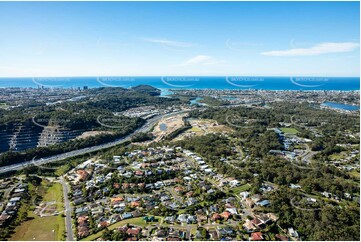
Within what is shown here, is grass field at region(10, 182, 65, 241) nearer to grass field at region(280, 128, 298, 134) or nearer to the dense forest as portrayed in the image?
the dense forest

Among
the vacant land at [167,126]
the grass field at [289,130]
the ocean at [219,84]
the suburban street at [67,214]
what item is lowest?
the suburban street at [67,214]

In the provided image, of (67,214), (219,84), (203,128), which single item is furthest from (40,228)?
(219,84)

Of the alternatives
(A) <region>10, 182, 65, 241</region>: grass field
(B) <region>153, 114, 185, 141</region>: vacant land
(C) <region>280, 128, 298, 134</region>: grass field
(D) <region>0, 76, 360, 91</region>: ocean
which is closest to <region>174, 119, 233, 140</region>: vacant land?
(B) <region>153, 114, 185, 141</region>: vacant land

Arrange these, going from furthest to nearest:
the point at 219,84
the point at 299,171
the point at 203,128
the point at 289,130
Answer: the point at 219,84 → the point at 203,128 → the point at 289,130 → the point at 299,171

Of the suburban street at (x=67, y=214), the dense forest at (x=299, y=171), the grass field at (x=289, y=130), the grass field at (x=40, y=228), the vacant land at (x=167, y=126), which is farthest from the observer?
the grass field at (x=289, y=130)

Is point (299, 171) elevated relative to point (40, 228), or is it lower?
elevated

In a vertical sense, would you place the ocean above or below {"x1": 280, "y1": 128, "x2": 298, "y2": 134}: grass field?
above

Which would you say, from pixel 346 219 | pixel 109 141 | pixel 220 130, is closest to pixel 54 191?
pixel 109 141

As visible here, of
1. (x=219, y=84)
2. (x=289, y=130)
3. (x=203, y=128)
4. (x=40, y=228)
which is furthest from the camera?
(x=219, y=84)

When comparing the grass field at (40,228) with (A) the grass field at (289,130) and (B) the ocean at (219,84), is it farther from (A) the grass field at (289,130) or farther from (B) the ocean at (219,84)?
(B) the ocean at (219,84)

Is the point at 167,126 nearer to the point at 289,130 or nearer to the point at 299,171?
the point at 289,130

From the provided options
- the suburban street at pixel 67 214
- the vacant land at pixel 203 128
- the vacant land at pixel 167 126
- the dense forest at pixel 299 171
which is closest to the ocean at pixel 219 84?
the dense forest at pixel 299 171
